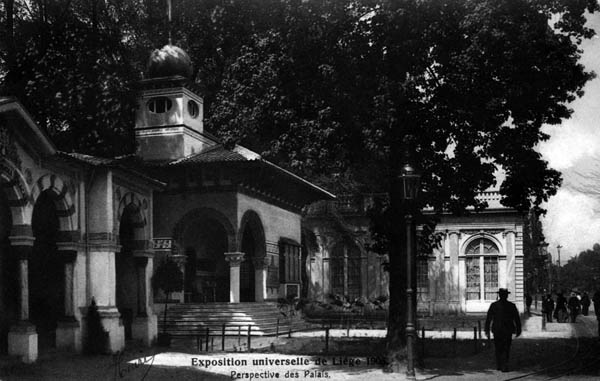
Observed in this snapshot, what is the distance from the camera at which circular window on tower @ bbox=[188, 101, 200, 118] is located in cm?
2952

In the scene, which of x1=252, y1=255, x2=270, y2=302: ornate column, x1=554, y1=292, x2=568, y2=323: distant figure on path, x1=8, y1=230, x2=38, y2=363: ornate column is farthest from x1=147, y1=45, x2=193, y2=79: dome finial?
x1=554, y1=292, x2=568, y2=323: distant figure on path

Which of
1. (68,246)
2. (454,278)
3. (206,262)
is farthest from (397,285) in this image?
(454,278)

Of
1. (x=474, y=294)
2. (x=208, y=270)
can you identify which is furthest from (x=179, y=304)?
(x=474, y=294)

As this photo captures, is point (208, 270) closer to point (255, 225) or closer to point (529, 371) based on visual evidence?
point (255, 225)

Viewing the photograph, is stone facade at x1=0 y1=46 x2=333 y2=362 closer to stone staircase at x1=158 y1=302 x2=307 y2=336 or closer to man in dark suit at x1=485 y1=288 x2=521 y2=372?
stone staircase at x1=158 y1=302 x2=307 y2=336

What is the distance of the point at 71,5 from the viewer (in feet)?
105

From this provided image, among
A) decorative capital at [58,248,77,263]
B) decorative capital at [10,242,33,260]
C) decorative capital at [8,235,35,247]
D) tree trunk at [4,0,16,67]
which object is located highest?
tree trunk at [4,0,16,67]

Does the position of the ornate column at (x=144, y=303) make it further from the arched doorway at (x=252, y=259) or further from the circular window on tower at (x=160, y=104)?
the circular window on tower at (x=160, y=104)

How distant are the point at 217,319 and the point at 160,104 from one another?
8.55 m

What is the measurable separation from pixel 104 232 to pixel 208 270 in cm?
1099

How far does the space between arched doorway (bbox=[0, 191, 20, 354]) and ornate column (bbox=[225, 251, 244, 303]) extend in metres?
10.7

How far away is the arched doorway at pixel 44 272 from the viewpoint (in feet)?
62.7

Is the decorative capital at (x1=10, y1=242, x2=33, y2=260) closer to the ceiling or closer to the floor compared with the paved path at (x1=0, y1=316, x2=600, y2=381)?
closer to the ceiling

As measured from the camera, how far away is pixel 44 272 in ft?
63.0
